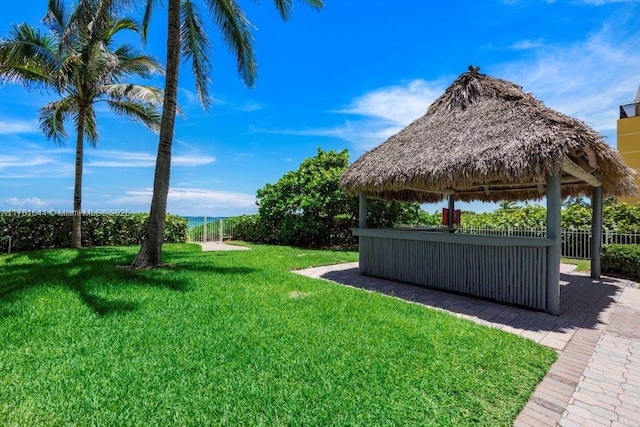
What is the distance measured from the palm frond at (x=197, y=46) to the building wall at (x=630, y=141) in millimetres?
20997

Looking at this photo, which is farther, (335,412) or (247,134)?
(247,134)

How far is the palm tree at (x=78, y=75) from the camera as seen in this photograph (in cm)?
1050

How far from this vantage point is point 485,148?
5.64 m

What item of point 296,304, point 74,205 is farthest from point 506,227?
Result: point 74,205

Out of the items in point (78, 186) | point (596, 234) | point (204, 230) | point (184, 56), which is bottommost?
point (204, 230)

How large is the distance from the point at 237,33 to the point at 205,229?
1125cm

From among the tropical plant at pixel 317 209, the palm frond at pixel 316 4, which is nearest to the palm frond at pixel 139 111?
the tropical plant at pixel 317 209

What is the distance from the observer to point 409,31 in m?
9.19

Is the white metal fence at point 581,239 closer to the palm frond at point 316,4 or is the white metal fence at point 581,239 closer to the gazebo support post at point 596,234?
the gazebo support post at point 596,234

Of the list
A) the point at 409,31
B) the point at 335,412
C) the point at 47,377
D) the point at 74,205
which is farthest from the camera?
the point at 74,205

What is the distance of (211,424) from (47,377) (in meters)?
1.80

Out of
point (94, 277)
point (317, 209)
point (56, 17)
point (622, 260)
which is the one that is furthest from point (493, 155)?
point (56, 17)

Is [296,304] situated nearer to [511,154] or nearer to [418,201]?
[511,154]

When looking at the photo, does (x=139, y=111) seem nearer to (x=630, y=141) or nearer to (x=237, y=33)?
(x=237, y=33)
